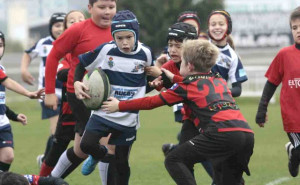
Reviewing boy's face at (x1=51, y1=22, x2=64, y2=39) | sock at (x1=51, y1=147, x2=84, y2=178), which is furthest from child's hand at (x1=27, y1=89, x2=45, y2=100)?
boy's face at (x1=51, y1=22, x2=64, y2=39)

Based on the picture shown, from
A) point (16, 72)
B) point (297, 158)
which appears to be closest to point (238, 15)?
point (16, 72)

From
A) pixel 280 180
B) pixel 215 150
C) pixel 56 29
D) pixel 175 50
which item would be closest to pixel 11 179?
pixel 215 150

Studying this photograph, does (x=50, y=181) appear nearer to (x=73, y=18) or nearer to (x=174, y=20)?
(x=73, y=18)

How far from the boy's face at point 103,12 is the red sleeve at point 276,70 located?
5.86ft

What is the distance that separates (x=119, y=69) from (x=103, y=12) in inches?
31.5

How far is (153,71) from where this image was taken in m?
6.72

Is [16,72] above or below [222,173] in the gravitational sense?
below

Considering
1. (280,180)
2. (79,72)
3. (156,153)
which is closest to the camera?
(79,72)

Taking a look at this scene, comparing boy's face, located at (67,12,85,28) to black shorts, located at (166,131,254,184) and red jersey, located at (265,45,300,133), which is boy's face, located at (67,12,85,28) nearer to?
red jersey, located at (265,45,300,133)

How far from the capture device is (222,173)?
20.1ft

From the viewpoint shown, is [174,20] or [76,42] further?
[174,20]

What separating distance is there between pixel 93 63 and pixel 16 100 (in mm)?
23406

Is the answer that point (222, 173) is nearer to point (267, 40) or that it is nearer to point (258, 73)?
point (258, 73)

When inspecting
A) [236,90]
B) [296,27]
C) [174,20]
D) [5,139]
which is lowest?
[174,20]
